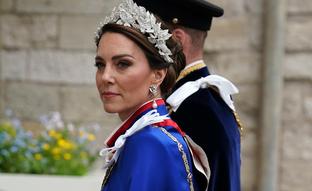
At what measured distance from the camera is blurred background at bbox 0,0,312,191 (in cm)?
515

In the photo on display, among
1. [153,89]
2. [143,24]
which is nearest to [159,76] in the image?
[153,89]

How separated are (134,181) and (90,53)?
352cm

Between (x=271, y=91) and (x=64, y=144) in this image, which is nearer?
(x=64, y=144)

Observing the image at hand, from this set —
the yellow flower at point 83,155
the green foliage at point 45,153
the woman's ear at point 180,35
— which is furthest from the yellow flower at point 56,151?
the woman's ear at point 180,35

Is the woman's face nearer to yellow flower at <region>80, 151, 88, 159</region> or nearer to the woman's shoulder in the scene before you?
the woman's shoulder

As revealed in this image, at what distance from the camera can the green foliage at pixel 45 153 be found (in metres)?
4.31

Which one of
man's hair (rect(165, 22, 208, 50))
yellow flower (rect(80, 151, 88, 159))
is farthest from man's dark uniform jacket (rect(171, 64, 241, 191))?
yellow flower (rect(80, 151, 88, 159))

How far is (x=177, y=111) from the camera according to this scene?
271cm

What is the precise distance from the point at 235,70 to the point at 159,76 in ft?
10.7

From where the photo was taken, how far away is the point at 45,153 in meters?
4.43

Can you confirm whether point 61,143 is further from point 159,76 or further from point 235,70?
point 159,76

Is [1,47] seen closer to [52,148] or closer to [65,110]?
[65,110]

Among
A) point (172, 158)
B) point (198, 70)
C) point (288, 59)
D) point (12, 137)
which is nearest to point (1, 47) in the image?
point (12, 137)

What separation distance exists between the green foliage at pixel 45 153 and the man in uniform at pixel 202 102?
68.9 inches
